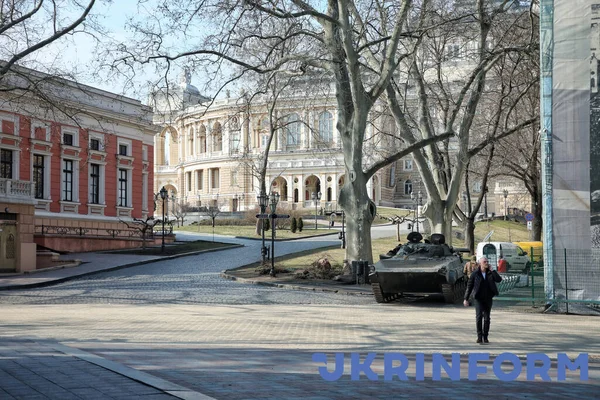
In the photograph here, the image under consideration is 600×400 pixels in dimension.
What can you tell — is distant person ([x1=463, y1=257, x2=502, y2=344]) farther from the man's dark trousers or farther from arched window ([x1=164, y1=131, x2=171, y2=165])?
arched window ([x1=164, y1=131, x2=171, y2=165])

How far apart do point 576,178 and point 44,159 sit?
30407mm

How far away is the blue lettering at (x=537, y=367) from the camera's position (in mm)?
9228

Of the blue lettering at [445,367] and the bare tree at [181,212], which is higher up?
the bare tree at [181,212]

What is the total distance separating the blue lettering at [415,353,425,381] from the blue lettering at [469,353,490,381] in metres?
0.56

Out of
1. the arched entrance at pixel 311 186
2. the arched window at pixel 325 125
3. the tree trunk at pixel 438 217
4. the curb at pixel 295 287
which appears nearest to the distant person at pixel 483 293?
the curb at pixel 295 287

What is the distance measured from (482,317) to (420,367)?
3.30 m

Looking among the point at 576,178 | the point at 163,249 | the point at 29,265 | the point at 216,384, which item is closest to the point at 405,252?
the point at 576,178

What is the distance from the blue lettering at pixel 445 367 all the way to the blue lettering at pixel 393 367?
0.36 m

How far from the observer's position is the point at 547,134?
19188 millimetres

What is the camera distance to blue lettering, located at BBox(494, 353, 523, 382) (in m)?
9.07

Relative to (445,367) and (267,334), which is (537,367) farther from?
(267,334)

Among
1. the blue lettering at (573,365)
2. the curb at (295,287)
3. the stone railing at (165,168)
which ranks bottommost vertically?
the curb at (295,287)

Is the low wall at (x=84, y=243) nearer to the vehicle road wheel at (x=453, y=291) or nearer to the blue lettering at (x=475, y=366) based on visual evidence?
the vehicle road wheel at (x=453, y=291)

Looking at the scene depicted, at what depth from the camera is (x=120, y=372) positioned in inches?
332
